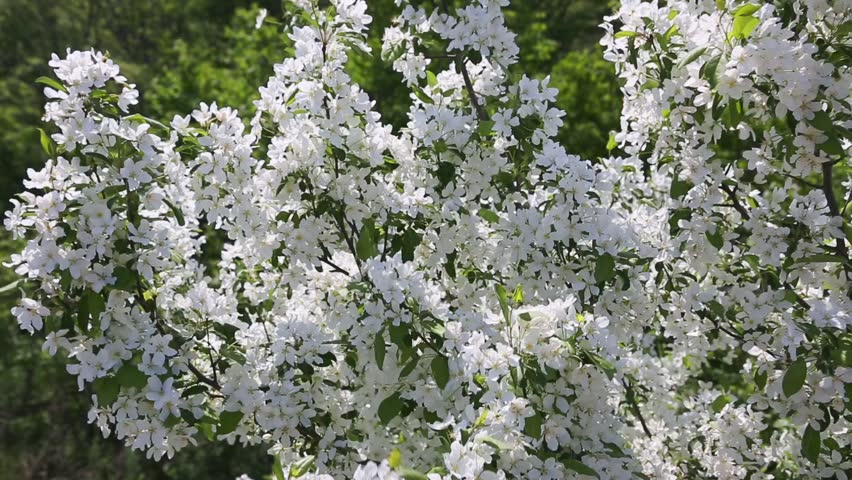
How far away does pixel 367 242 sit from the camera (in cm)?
252

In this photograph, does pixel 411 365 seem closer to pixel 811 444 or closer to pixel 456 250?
pixel 456 250

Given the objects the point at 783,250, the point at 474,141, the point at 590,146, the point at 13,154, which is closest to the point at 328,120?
the point at 474,141

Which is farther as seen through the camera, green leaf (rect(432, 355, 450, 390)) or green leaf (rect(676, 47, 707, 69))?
green leaf (rect(432, 355, 450, 390))

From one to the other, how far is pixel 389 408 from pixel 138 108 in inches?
396

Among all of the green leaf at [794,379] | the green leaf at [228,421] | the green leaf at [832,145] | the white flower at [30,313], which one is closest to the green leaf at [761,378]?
the green leaf at [794,379]

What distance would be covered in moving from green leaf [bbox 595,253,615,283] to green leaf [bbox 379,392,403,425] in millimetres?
677

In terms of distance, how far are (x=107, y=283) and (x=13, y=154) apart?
12418 millimetres

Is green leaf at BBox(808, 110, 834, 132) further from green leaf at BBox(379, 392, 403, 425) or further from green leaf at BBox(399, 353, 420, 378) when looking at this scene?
green leaf at BBox(379, 392, 403, 425)

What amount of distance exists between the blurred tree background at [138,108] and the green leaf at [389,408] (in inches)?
165

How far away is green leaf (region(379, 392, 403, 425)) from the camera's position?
236 cm

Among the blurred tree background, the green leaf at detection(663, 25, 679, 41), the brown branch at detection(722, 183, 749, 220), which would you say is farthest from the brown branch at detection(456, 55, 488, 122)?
the blurred tree background

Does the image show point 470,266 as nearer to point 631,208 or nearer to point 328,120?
point 328,120

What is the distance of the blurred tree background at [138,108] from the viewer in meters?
8.41

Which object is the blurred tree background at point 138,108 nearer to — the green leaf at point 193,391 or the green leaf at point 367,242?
the green leaf at point 367,242
